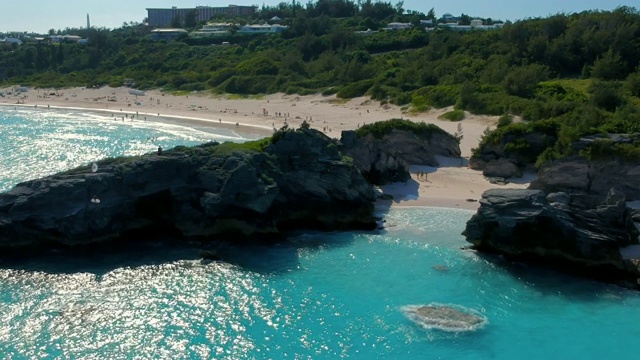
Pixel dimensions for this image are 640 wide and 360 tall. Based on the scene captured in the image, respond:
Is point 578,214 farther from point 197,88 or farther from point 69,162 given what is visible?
point 197,88

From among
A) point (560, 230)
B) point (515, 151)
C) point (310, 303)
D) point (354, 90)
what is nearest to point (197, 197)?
point (310, 303)

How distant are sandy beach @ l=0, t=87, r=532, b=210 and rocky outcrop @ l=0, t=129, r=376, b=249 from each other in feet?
13.9

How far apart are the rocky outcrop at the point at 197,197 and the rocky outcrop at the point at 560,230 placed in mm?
6376

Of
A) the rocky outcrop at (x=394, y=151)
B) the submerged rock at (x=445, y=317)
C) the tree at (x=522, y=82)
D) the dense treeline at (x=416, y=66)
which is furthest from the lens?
the tree at (x=522, y=82)

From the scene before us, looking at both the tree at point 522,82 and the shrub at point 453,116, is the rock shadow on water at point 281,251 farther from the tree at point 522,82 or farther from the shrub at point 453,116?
the tree at point 522,82

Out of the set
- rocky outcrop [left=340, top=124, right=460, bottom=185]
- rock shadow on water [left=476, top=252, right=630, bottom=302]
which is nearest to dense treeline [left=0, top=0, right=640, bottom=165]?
rocky outcrop [left=340, top=124, right=460, bottom=185]

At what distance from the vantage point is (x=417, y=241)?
28.8 meters

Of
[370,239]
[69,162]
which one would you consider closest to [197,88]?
[69,162]

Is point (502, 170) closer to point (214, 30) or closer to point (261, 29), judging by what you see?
point (261, 29)

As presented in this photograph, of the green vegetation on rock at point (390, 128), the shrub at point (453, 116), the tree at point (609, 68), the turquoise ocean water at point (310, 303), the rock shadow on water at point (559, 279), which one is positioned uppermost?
the tree at point (609, 68)

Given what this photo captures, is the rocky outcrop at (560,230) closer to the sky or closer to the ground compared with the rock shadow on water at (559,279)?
closer to the sky

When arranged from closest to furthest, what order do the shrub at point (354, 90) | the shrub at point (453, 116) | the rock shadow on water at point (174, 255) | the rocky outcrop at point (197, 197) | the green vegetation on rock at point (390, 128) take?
1. the rock shadow on water at point (174, 255)
2. the rocky outcrop at point (197, 197)
3. the green vegetation on rock at point (390, 128)
4. the shrub at point (453, 116)
5. the shrub at point (354, 90)

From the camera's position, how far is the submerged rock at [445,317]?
2122 cm

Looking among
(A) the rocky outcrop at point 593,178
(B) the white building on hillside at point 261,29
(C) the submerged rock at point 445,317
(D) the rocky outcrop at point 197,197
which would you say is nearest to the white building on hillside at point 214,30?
(B) the white building on hillside at point 261,29
